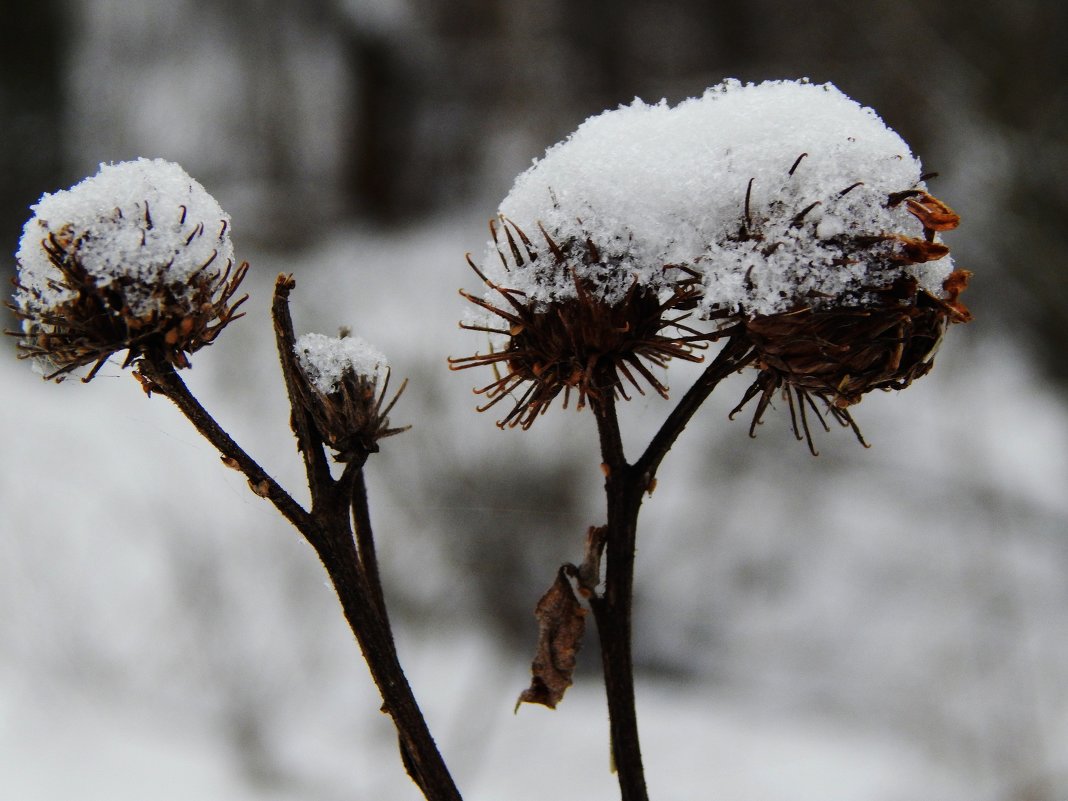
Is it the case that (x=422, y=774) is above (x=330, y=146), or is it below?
below

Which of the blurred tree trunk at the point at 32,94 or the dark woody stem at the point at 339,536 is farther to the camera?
the blurred tree trunk at the point at 32,94

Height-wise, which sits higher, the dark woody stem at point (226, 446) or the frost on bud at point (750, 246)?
the frost on bud at point (750, 246)

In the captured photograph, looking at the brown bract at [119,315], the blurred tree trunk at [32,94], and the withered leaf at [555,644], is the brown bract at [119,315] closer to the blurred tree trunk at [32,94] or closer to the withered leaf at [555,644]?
the withered leaf at [555,644]

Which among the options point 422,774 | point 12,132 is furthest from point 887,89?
point 12,132

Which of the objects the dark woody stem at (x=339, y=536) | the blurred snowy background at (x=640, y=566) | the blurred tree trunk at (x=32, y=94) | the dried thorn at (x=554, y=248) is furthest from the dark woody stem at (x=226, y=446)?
the blurred tree trunk at (x=32, y=94)

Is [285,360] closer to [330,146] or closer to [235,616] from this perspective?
[235,616]
